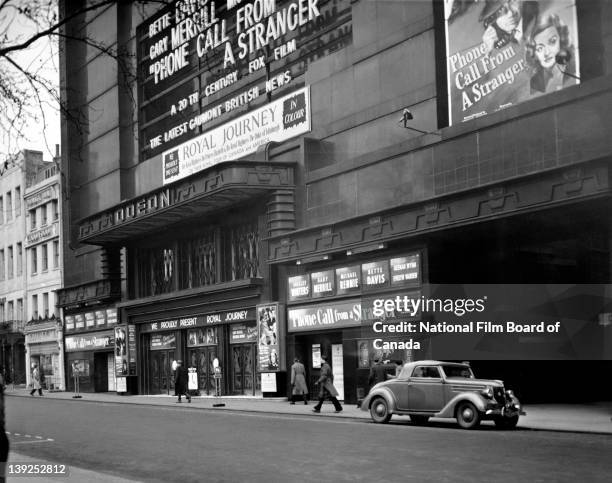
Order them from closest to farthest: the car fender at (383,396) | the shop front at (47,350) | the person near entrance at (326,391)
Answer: the car fender at (383,396) < the person near entrance at (326,391) < the shop front at (47,350)

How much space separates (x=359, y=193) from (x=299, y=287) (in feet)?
16.5

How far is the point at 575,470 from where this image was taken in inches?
493

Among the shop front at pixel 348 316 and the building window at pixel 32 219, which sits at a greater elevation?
the building window at pixel 32 219

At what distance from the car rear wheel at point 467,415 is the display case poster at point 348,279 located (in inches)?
403

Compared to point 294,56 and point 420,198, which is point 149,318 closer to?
point 294,56

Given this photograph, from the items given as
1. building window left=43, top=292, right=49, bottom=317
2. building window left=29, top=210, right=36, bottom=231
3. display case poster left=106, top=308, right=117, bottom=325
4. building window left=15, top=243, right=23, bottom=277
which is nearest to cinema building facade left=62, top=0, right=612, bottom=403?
display case poster left=106, top=308, right=117, bottom=325

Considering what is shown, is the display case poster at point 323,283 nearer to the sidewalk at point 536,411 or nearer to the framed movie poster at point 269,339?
the framed movie poster at point 269,339

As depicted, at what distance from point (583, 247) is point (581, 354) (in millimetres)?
3573

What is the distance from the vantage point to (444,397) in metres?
20.9

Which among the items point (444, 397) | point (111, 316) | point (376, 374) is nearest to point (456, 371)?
point (444, 397)

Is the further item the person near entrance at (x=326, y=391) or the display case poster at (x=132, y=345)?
the display case poster at (x=132, y=345)

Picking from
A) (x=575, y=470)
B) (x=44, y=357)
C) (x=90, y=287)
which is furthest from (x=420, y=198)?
(x=44, y=357)

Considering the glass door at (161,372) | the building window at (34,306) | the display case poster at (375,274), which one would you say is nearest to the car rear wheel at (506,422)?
the display case poster at (375,274)

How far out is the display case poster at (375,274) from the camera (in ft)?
95.1
